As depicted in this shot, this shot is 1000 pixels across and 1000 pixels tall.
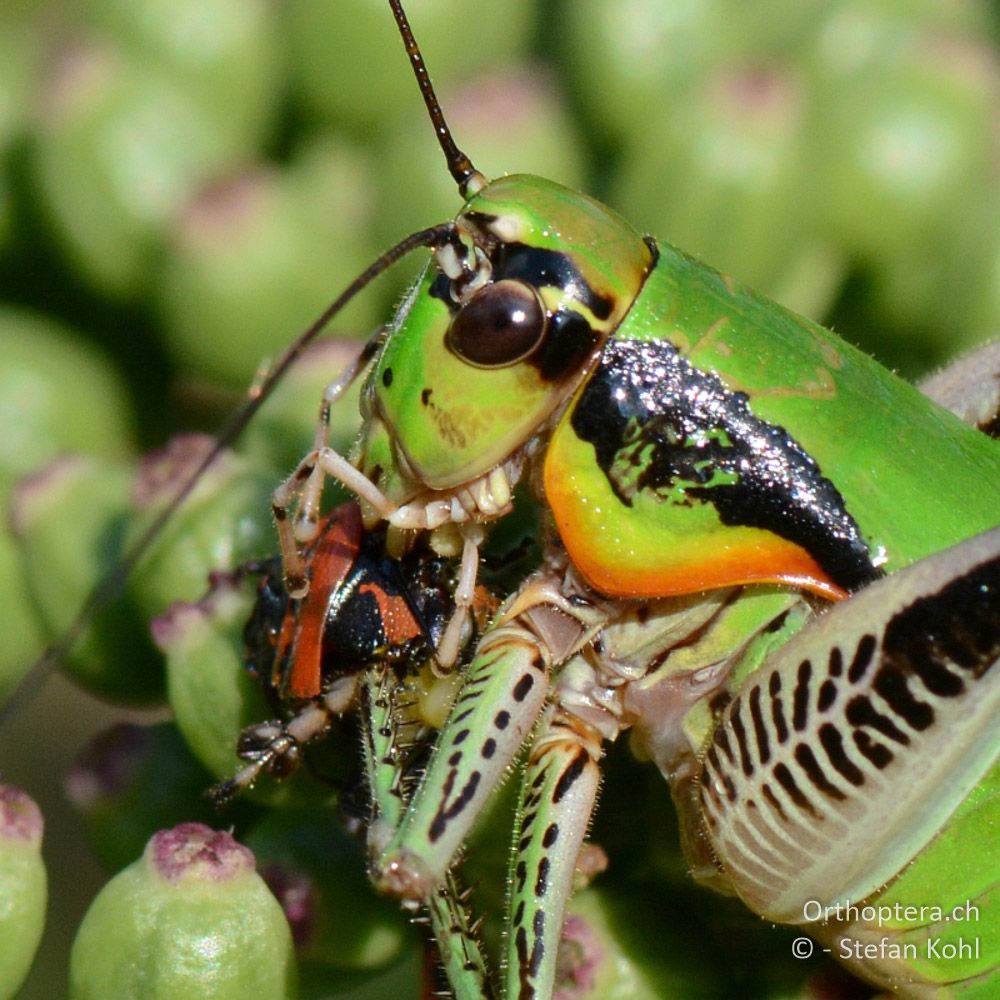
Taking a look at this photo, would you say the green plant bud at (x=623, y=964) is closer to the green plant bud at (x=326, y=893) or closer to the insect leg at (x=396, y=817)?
the insect leg at (x=396, y=817)

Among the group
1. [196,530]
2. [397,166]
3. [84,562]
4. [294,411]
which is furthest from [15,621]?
[397,166]

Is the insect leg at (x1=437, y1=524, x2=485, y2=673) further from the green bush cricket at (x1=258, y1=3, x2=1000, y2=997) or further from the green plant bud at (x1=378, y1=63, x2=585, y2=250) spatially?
the green plant bud at (x1=378, y1=63, x2=585, y2=250)

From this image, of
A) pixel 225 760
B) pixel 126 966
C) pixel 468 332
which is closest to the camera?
pixel 126 966

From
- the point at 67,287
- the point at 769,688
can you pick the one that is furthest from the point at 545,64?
the point at 769,688

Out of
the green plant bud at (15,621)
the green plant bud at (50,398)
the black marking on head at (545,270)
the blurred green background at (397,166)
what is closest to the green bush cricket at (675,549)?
the black marking on head at (545,270)

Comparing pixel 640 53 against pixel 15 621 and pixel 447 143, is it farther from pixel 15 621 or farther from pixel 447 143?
pixel 15 621

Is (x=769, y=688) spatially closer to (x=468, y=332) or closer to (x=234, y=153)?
(x=468, y=332)

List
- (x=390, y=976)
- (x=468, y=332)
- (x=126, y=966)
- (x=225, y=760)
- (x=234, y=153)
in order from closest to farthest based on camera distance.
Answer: (x=126, y=966)
(x=468, y=332)
(x=225, y=760)
(x=390, y=976)
(x=234, y=153)
